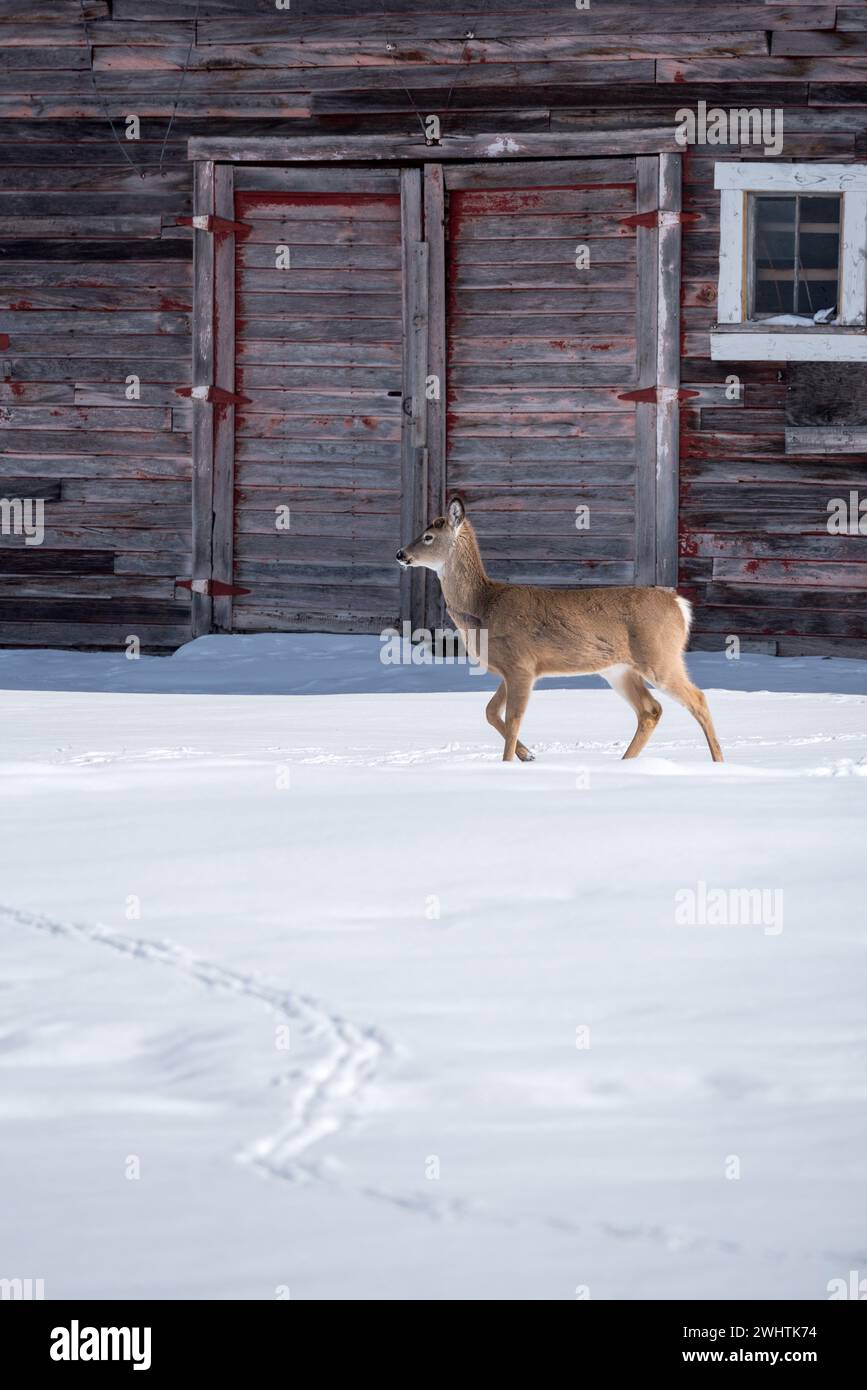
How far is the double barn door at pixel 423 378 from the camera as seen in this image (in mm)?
11922

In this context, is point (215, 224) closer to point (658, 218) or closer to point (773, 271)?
point (658, 218)

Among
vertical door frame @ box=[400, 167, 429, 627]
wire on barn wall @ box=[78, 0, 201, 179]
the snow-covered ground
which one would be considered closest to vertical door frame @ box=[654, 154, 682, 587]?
vertical door frame @ box=[400, 167, 429, 627]

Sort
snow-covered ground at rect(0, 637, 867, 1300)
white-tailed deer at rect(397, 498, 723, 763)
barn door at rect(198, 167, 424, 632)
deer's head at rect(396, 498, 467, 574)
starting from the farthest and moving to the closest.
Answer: barn door at rect(198, 167, 424, 632) → deer's head at rect(396, 498, 467, 574) → white-tailed deer at rect(397, 498, 723, 763) → snow-covered ground at rect(0, 637, 867, 1300)

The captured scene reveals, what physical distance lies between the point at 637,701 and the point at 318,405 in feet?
18.2

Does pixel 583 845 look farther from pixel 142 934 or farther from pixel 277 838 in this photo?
pixel 142 934

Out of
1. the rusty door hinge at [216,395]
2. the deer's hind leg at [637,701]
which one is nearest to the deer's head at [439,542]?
the deer's hind leg at [637,701]

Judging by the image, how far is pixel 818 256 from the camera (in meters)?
12.0

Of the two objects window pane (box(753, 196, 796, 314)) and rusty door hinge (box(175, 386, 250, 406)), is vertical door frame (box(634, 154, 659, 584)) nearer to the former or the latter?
window pane (box(753, 196, 796, 314))

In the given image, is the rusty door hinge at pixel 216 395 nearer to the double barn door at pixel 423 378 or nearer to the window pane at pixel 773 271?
the double barn door at pixel 423 378

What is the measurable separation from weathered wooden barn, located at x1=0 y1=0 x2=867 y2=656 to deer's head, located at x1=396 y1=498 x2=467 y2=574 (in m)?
4.18

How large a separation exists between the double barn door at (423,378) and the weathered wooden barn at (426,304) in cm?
2

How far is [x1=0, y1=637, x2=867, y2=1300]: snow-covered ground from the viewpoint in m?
2.50

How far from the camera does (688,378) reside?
1191 cm
